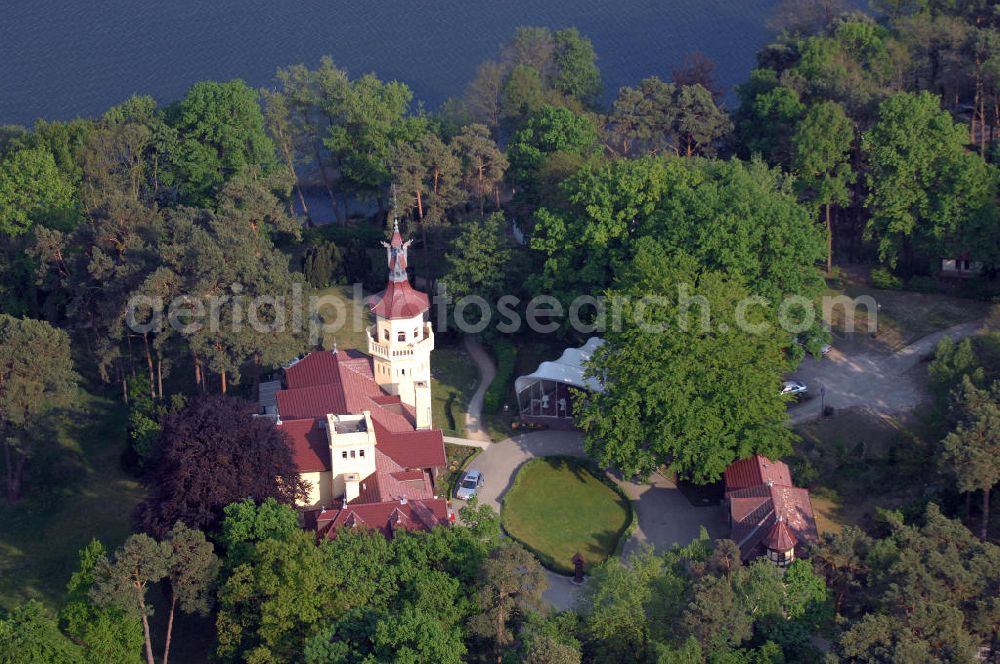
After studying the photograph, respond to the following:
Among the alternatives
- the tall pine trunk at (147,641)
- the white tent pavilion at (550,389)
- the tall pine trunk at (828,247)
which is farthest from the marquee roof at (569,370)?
the tall pine trunk at (147,641)

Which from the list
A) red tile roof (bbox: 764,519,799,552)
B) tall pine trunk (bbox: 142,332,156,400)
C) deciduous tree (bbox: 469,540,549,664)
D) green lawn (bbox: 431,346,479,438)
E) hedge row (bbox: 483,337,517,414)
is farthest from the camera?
tall pine trunk (bbox: 142,332,156,400)

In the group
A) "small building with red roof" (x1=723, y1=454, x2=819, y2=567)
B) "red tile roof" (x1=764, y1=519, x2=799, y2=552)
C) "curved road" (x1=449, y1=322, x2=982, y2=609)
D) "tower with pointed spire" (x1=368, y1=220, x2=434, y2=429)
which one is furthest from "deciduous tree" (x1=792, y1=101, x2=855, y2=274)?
"tower with pointed spire" (x1=368, y1=220, x2=434, y2=429)

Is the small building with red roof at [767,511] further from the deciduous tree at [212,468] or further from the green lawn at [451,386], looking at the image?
the deciduous tree at [212,468]

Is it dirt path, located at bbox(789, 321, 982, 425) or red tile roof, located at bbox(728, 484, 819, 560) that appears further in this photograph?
dirt path, located at bbox(789, 321, 982, 425)

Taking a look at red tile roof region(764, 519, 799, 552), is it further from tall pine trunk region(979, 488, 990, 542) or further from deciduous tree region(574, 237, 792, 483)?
tall pine trunk region(979, 488, 990, 542)

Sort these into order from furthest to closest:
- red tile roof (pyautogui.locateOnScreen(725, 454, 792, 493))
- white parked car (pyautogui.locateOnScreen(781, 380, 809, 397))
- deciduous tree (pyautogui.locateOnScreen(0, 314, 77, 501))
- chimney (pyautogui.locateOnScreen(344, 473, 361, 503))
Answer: white parked car (pyautogui.locateOnScreen(781, 380, 809, 397))
deciduous tree (pyautogui.locateOnScreen(0, 314, 77, 501))
red tile roof (pyautogui.locateOnScreen(725, 454, 792, 493))
chimney (pyautogui.locateOnScreen(344, 473, 361, 503))

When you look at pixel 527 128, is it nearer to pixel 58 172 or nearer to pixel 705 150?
pixel 705 150

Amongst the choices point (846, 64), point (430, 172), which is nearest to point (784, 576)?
point (430, 172)

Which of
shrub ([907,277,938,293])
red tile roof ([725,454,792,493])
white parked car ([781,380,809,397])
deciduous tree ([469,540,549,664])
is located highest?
shrub ([907,277,938,293])
